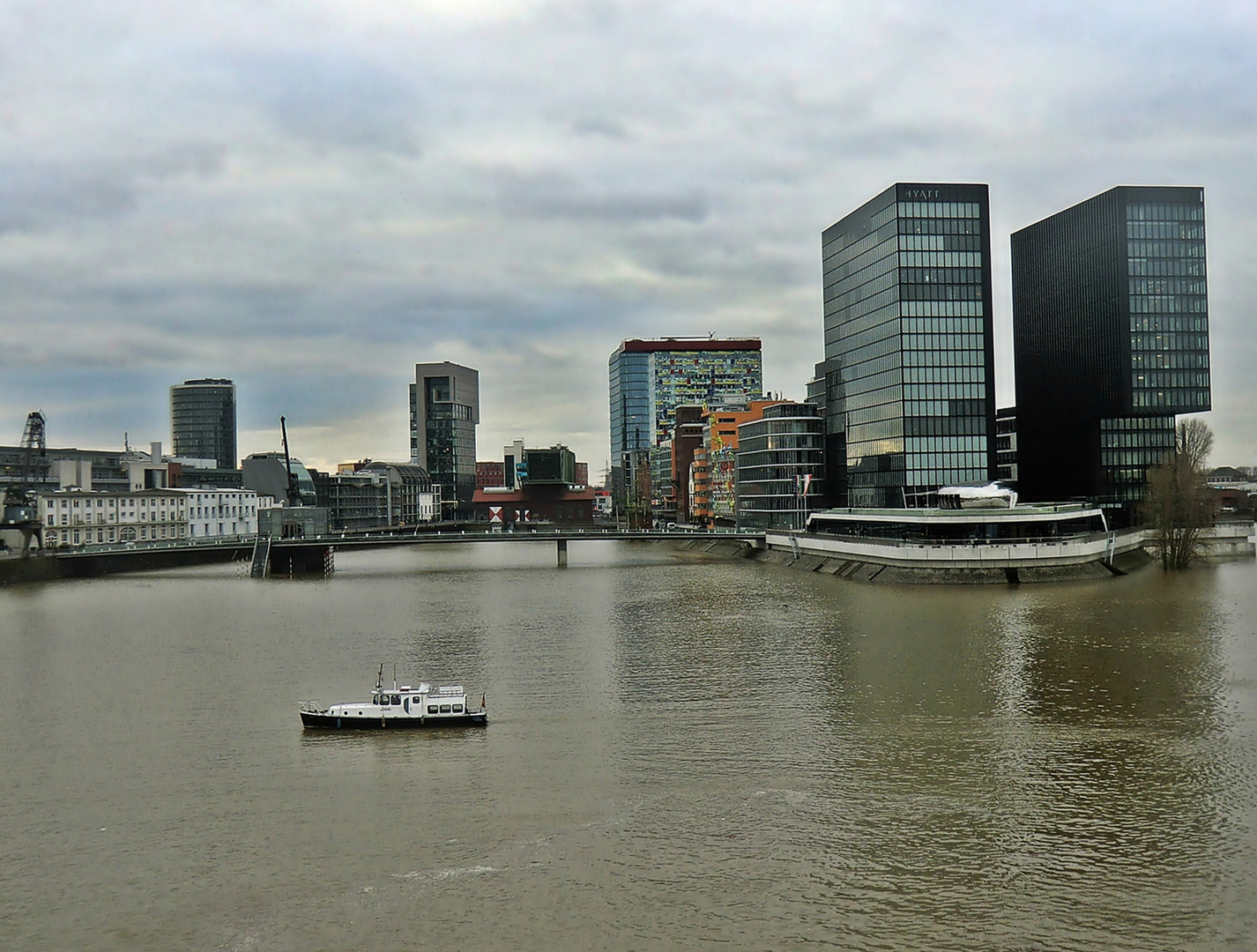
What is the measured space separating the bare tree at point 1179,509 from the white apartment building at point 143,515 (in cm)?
11164

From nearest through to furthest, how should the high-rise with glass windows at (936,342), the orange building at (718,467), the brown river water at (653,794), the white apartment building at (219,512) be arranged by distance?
the brown river water at (653,794)
the high-rise with glass windows at (936,342)
the white apartment building at (219,512)
the orange building at (718,467)

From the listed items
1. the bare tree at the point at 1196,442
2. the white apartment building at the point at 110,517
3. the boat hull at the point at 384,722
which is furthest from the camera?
the white apartment building at the point at 110,517

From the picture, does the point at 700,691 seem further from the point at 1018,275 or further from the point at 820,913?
the point at 1018,275

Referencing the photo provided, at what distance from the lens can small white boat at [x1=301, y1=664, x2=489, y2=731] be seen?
37.2 meters

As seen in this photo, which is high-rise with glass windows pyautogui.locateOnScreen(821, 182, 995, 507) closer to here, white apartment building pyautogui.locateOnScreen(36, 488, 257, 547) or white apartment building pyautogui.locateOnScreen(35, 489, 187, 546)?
white apartment building pyautogui.locateOnScreen(36, 488, 257, 547)

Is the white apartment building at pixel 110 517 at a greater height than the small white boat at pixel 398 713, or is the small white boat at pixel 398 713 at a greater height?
the white apartment building at pixel 110 517

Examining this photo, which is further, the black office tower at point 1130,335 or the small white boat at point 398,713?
the black office tower at point 1130,335

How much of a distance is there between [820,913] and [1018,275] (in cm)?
16704

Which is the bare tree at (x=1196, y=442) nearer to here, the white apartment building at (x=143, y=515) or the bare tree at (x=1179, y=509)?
the bare tree at (x=1179, y=509)

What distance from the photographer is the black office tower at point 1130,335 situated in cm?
12988

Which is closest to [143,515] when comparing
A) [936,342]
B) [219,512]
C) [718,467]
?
[219,512]

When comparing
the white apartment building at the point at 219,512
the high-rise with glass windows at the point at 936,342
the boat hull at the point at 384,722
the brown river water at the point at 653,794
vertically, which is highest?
the high-rise with glass windows at the point at 936,342

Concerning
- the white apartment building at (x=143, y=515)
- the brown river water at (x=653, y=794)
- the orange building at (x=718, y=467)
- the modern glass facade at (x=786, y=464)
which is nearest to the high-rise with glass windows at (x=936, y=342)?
the modern glass facade at (x=786, y=464)

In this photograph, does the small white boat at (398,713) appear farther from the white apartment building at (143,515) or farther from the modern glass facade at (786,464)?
the white apartment building at (143,515)
